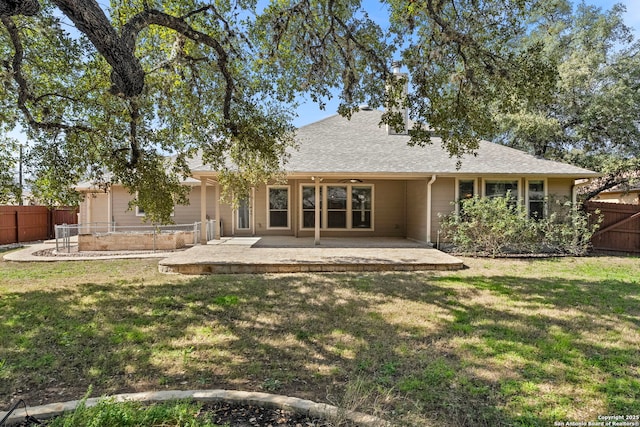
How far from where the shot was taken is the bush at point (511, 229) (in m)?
9.94

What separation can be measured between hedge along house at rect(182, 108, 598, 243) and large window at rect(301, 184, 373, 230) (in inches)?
1.6

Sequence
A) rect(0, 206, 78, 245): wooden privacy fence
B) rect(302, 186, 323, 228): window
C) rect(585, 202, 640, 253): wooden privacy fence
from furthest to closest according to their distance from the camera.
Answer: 1. rect(0, 206, 78, 245): wooden privacy fence
2. rect(302, 186, 323, 228): window
3. rect(585, 202, 640, 253): wooden privacy fence

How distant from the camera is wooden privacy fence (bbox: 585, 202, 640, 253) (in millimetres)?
11391

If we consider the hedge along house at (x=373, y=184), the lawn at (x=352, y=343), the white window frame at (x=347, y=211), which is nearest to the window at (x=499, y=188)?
the hedge along house at (x=373, y=184)

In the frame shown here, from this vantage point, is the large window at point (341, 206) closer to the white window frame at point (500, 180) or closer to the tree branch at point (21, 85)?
the white window frame at point (500, 180)

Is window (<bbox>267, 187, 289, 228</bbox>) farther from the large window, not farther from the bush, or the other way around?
the bush

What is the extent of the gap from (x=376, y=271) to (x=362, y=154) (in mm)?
5433

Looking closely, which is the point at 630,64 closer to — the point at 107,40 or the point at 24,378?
the point at 107,40

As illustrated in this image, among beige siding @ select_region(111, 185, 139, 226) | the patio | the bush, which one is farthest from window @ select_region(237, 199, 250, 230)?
the bush

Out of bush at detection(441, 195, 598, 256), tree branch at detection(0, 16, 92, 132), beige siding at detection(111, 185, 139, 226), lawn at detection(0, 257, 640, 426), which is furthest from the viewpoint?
beige siding at detection(111, 185, 139, 226)

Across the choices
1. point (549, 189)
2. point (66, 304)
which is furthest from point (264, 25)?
point (549, 189)

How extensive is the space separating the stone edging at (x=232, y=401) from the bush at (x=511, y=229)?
8.88 m

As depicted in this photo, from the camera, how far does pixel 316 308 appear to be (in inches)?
211

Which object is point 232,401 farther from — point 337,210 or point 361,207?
point 361,207
